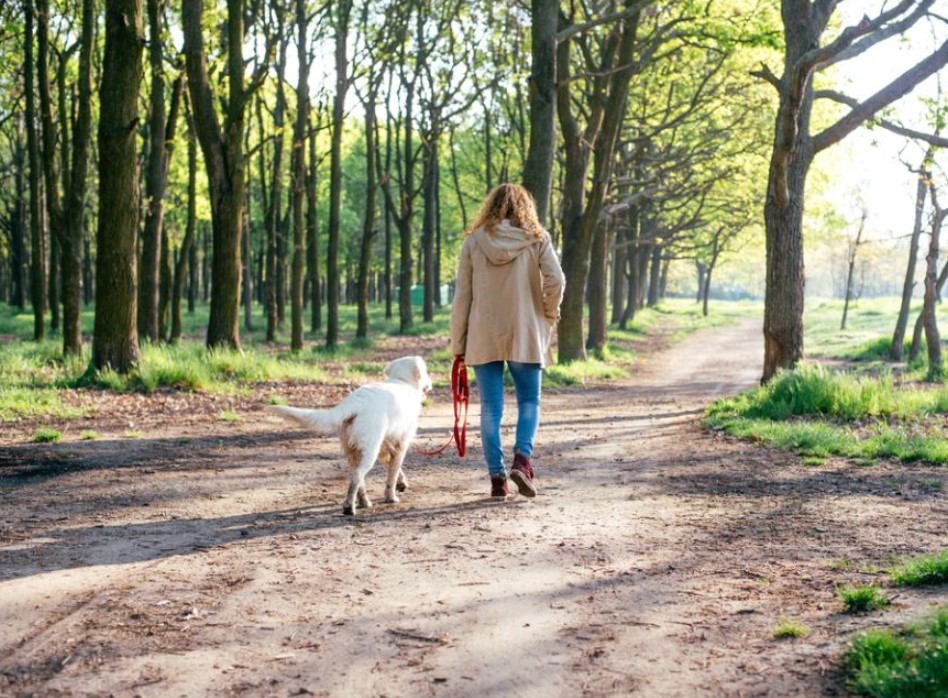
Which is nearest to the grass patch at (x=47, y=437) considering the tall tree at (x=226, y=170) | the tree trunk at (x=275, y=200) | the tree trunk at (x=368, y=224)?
the tall tree at (x=226, y=170)

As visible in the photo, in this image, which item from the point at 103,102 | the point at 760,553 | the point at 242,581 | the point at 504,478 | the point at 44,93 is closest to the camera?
the point at 242,581

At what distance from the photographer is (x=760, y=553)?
18.7ft

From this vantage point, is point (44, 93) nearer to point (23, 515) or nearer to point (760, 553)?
point (23, 515)

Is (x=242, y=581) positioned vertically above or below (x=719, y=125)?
Result: below

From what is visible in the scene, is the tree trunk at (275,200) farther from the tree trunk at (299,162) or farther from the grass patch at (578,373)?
the grass patch at (578,373)

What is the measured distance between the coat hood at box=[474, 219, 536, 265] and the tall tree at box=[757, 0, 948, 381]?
6.43 metres

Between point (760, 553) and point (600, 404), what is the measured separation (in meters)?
9.42

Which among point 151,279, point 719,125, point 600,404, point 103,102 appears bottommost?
point 600,404

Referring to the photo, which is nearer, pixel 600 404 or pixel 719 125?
pixel 600 404

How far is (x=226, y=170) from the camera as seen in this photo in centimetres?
1694

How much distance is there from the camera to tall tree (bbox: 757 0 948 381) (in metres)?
12.4

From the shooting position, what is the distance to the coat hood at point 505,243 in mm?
7246

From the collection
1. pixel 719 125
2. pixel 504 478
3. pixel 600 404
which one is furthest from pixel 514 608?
pixel 719 125

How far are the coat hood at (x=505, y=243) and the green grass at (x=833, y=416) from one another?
3.96 metres
